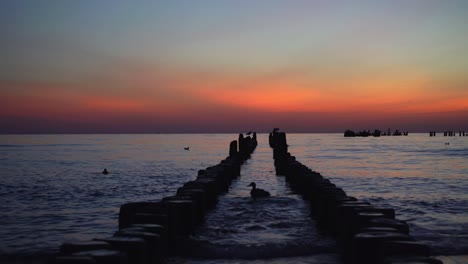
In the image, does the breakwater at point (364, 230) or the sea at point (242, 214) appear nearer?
the breakwater at point (364, 230)

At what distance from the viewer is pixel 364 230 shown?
6305 mm

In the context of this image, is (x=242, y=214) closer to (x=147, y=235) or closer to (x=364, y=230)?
(x=364, y=230)

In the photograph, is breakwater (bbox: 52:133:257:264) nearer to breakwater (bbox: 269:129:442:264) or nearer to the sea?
the sea

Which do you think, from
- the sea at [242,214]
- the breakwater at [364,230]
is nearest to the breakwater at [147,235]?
the sea at [242,214]

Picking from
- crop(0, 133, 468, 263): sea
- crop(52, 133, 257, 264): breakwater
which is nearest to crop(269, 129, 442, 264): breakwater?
crop(0, 133, 468, 263): sea

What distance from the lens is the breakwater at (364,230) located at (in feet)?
17.8

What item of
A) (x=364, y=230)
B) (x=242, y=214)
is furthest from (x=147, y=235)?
(x=242, y=214)

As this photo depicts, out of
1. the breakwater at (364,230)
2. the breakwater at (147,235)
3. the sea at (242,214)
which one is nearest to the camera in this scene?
the breakwater at (147,235)

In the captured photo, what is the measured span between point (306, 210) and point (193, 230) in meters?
4.35

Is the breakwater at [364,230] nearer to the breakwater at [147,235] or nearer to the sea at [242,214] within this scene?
the sea at [242,214]

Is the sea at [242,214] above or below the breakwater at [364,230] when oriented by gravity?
below

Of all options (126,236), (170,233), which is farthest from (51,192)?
(126,236)

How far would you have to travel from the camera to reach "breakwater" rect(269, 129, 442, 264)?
5.41m

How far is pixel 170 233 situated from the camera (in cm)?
789
